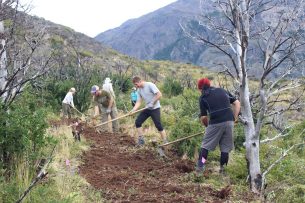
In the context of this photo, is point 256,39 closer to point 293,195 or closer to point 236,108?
point 236,108

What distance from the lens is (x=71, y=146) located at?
9.31m

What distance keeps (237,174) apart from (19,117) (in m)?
4.04

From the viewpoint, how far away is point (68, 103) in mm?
15273

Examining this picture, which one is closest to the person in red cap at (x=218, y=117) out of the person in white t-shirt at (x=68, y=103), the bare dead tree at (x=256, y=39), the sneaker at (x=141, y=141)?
the bare dead tree at (x=256, y=39)

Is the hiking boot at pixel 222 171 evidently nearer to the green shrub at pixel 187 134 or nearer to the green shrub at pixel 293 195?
the green shrub at pixel 293 195

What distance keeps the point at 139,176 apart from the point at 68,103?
811 cm

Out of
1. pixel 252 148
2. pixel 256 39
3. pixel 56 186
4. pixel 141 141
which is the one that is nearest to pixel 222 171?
pixel 252 148

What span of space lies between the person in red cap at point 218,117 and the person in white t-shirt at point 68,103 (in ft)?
26.6

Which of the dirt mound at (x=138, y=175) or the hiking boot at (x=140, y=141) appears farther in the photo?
the hiking boot at (x=140, y=141)

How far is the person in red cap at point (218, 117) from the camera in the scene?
766 cm

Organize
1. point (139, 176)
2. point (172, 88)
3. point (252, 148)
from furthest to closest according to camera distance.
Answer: point (172, 88) → point (139, 176) → point (252, 148)

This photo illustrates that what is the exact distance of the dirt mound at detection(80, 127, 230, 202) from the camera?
6.40m

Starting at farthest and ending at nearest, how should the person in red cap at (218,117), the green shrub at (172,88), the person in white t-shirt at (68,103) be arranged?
1. the green shrub at (172,88)
2. the person in white t-shirt at (68,103)
3. the person in red cap at (218,117)

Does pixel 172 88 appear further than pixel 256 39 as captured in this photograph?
Yes
